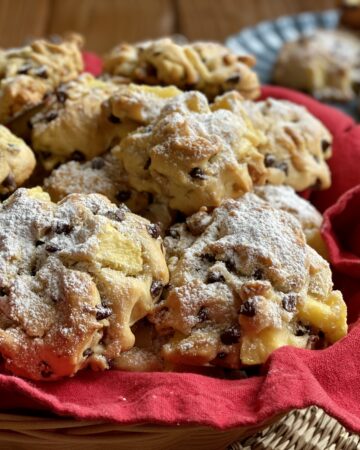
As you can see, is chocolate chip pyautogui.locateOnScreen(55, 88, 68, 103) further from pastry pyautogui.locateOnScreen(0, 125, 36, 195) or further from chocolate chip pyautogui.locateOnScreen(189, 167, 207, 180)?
chocolate chip pyautogui.locateOnScreen(189, 167, 207, 180)

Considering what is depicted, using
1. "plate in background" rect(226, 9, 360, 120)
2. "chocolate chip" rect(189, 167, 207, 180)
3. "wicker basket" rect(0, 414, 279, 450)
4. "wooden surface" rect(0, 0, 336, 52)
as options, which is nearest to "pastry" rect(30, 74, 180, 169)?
"chocolate chip" rect(189, 167, 207, 180)

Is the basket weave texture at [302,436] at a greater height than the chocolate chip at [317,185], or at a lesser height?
lesser

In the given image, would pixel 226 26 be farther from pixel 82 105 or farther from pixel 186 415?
pixel 186 415

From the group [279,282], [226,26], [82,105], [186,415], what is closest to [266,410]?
[186,415]

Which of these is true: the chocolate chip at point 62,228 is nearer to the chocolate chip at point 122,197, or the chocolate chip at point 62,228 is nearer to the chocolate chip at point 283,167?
the chocolate chip at point 122,197

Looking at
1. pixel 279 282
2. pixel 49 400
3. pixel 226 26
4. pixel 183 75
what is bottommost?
pixel 226 26

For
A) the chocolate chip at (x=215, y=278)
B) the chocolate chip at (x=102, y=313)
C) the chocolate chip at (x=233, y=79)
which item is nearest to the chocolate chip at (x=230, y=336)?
the chocolate chip at (x=215, y=278)
